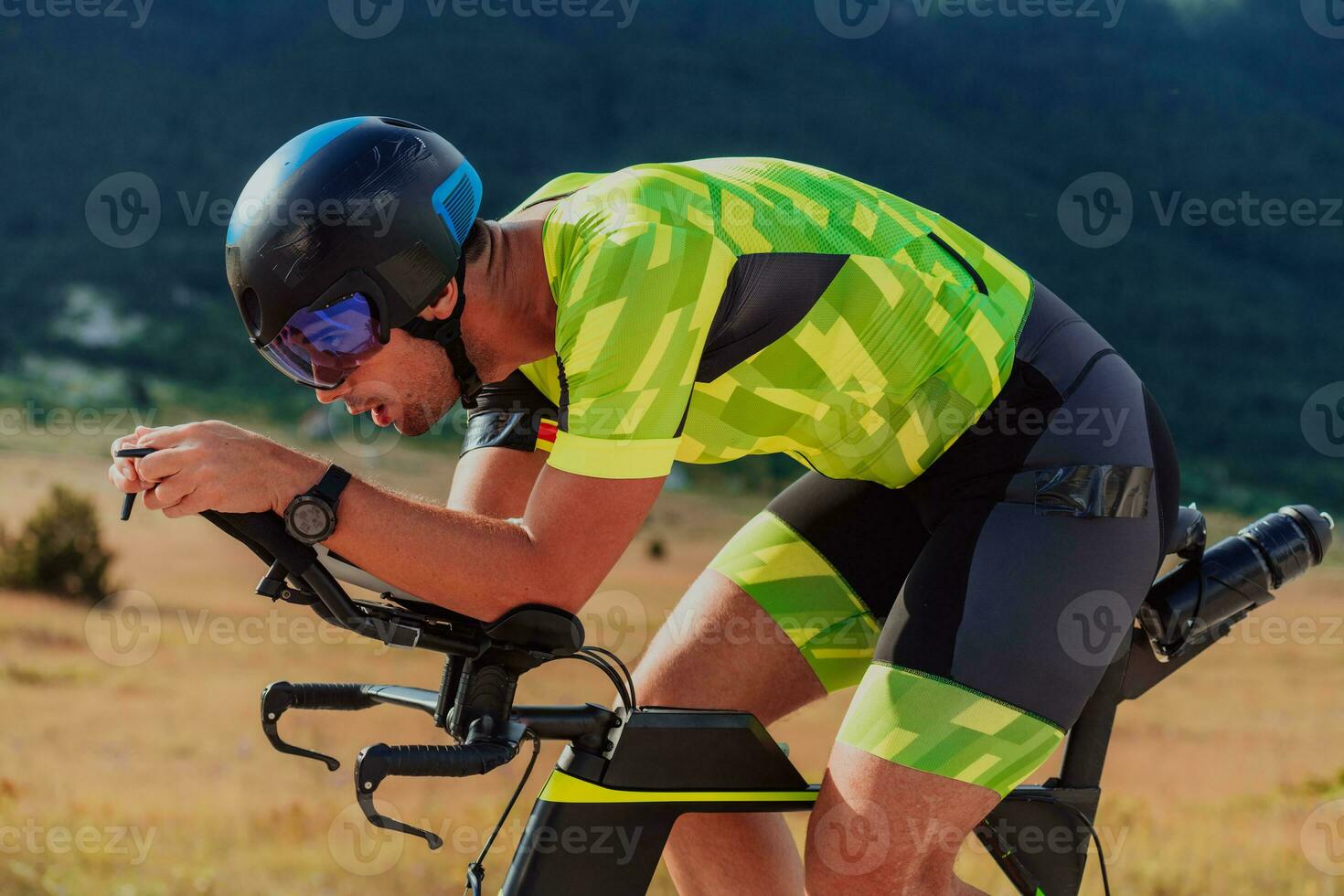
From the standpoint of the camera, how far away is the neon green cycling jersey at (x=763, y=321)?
6.64 ft

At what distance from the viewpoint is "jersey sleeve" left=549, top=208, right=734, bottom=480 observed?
2.00 m

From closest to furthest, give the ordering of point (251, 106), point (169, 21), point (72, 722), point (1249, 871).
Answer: point (1249, 871)
point (72, 722)
point (251, 106)
point (169, 21)

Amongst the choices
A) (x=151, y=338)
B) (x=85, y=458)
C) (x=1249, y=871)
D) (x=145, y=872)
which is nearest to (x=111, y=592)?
(x=145, y=872)

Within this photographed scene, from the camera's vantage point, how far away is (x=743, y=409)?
7.74 ft

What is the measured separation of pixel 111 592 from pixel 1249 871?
13.8 meters

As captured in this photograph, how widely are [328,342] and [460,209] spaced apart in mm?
320

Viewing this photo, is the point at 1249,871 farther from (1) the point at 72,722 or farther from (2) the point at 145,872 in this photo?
(1) the point at 72,722

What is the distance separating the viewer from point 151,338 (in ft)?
181
